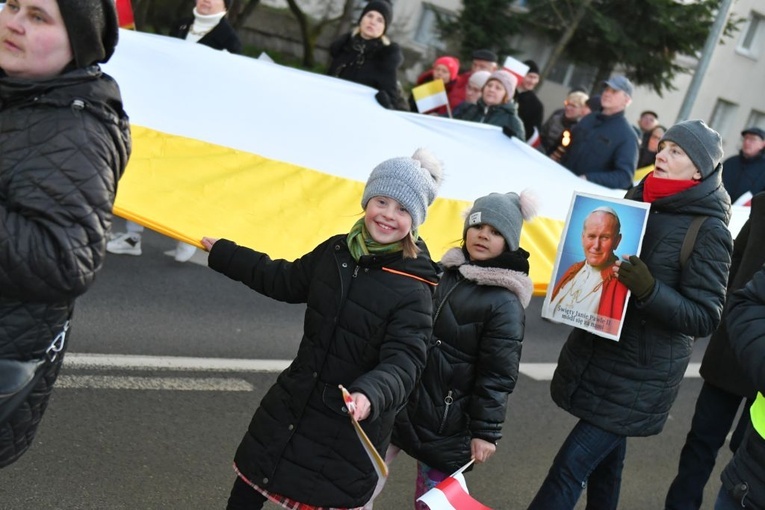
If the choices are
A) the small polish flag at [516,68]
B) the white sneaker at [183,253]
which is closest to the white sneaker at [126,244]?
the white sneaker at [183,253]

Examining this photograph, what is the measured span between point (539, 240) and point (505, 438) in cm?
122

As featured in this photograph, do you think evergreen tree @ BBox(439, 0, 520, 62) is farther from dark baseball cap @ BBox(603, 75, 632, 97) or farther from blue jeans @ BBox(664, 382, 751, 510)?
blue jeans @ BBox(664, 382, 751, 510)

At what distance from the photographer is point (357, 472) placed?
3531 mm

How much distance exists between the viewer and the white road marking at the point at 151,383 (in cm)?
536

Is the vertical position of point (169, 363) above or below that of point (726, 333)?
below

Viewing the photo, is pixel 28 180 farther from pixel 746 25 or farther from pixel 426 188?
pixel 746 25

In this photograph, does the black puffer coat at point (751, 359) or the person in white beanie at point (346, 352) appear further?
the person in white beanie at point (346, 352)

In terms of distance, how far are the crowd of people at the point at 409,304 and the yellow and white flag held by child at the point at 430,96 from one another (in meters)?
4.22

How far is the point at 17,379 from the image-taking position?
249 cm

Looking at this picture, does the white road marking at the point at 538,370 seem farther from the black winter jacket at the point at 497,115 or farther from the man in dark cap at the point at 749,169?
the man in dark cap at the point at 749,169

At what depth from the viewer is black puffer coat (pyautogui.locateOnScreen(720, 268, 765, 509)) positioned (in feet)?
10.1

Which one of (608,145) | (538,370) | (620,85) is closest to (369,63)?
(608,145)

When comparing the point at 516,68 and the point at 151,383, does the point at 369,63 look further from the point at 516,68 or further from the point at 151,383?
the point at 151,383

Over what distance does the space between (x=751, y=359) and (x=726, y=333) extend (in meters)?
1.95
